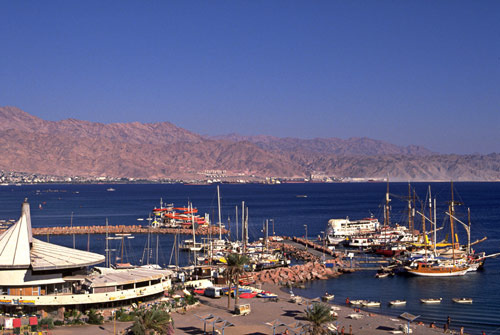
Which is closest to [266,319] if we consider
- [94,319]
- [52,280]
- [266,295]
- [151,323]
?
[266,295]

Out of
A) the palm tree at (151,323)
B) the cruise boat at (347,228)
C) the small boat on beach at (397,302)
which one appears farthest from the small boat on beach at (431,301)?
the cruise boat at (347,228)

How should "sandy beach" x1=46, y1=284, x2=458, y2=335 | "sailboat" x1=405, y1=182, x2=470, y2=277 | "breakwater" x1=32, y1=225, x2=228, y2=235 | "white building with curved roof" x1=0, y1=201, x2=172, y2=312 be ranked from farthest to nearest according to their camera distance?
"breakwater" x1=32, y1=225, x2=228, y2=235
"sailboat" x1=405, y1=182, x2=470, y2=277
"white building with curved roof" x1=0, y1=201, x2=172, y2=312
"sandy beach" x1=46, y1=284, x2=458, y2=335

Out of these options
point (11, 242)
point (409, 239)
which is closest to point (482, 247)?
point (409, 239)

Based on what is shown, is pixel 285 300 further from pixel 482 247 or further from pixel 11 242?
pixel 482 247

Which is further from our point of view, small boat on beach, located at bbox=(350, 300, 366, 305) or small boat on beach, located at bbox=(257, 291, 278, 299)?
small boat on beach, located at bbox=(350, 300, 366, 305)

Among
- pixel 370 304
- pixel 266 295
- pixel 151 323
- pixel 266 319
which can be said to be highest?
pixel 151 323

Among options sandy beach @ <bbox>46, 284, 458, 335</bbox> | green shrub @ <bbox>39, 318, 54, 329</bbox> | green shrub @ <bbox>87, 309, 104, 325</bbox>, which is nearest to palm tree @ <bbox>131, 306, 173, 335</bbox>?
sandy beach @ <bbox>46, 284, 458, 335</bbox>

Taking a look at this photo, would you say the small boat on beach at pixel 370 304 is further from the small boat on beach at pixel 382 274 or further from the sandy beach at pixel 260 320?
the small boat on beach at pixel 382 274

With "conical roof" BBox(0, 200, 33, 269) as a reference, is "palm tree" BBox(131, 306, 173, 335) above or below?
below

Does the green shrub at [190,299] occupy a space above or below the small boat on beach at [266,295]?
above

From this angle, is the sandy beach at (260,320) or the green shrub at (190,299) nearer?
the sandy beach at (260,320)

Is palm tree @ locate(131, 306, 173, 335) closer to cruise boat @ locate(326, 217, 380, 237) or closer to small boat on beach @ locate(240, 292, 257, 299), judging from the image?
small boat on beach @ locate(240, 292, 257, 299)

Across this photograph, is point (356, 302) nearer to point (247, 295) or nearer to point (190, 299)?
point (247, 295)

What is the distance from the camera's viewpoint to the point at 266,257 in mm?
54125
